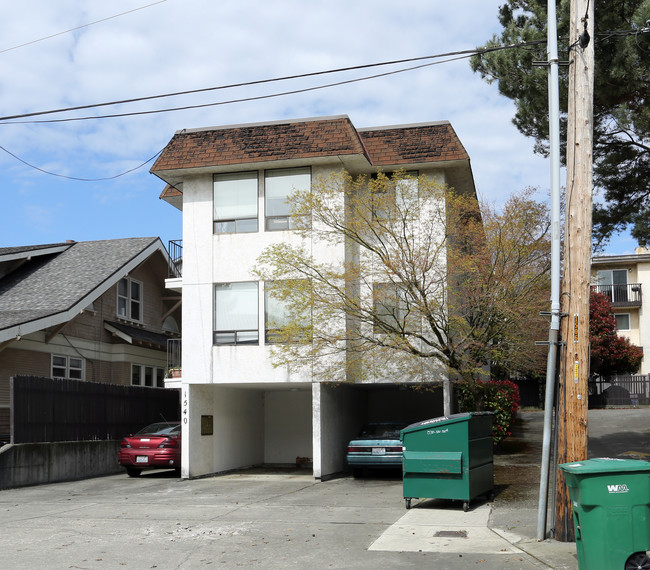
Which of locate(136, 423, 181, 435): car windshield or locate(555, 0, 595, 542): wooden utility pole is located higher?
locate(555, 0, 595, 542): wooden utility pole

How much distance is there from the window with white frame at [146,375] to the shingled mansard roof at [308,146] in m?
9.92

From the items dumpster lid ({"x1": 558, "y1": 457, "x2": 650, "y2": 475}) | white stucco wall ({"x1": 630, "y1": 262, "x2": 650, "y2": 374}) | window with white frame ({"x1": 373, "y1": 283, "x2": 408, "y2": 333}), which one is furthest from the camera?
white stucco wall ({"x1": 630, "y1": 262, "x2": 650, "y2": 374})

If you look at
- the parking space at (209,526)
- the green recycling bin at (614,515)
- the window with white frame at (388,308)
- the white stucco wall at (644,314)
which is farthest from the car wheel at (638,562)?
the white stucco wall at (644,314)

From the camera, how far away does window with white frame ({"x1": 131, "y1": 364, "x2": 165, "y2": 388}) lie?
27156 millimetres

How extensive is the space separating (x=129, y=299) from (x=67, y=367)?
163 inches

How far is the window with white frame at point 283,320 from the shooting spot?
56.3 feet

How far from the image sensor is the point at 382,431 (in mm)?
17797

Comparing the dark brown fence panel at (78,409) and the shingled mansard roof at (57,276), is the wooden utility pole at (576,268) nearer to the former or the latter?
the dark brown fence panel at (78,409)

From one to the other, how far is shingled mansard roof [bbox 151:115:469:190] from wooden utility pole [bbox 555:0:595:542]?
8352 millimetres

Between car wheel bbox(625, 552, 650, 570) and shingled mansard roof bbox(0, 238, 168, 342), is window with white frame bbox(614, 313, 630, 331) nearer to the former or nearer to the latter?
shingled mansard roof bbox(0, 238, 168, 342)

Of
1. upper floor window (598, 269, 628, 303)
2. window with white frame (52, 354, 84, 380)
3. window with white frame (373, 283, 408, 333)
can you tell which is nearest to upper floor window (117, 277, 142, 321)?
window with white frame (52, 354, 84, 380)

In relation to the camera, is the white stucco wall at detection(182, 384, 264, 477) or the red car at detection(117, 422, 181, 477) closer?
the white stucco wall at detection(182, 384, 264, 477)

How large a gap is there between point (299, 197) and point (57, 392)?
808 centimetres

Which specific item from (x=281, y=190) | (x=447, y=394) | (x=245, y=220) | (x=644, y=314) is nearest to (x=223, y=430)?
(x=245, y=220)
